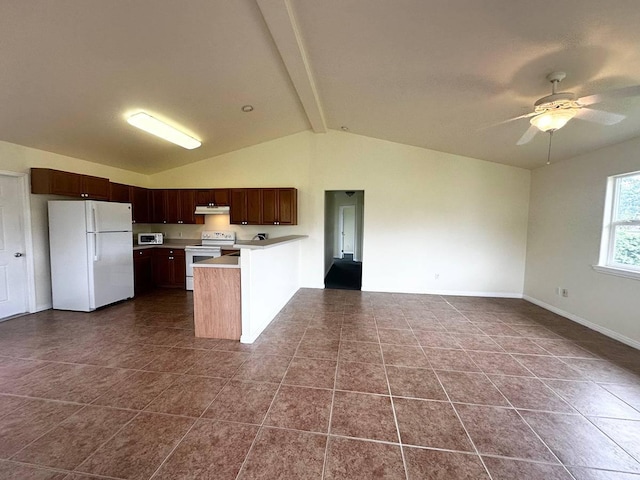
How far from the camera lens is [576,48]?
1947 mm

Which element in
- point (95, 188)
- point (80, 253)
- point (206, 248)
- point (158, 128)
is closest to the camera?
point (158, 128)

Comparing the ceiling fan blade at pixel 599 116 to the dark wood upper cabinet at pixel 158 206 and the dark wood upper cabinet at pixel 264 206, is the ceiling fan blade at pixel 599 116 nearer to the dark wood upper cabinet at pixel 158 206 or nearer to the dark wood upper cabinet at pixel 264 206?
the dark wood upper cabinet at pixel 264 206

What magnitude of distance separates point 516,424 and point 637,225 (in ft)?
9.97

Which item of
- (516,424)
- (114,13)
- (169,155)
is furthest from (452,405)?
(169,155)

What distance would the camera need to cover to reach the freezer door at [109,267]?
399 centimetres

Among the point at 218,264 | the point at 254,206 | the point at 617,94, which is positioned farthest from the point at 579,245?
the point at 254,206

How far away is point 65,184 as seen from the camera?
3.94 meters

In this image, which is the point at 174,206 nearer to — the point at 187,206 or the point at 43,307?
the point at 187,206

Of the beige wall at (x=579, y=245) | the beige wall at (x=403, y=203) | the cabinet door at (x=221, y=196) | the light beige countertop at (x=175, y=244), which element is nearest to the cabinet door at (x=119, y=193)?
the beige wall at (x=403, y=203)

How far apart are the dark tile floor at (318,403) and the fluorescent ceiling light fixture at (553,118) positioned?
2.16 metres

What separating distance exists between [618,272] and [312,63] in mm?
4310

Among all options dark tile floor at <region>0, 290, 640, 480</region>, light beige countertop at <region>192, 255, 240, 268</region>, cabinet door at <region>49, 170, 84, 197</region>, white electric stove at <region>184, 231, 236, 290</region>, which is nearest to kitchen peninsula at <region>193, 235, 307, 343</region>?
light beige countertop at <region>192, 255, 240, 268</region>

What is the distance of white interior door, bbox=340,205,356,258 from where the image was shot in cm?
1032

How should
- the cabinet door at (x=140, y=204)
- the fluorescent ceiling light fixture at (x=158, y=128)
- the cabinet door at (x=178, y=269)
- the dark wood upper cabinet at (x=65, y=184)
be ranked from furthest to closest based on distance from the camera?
the cabinet door at (x=178, y=269) < the cabinet door at (x=140, y=204) < the dark wood upper cabinet at (x=65, y=184) < the fluorescent ceiling light fixture at (x=158, y=128)
